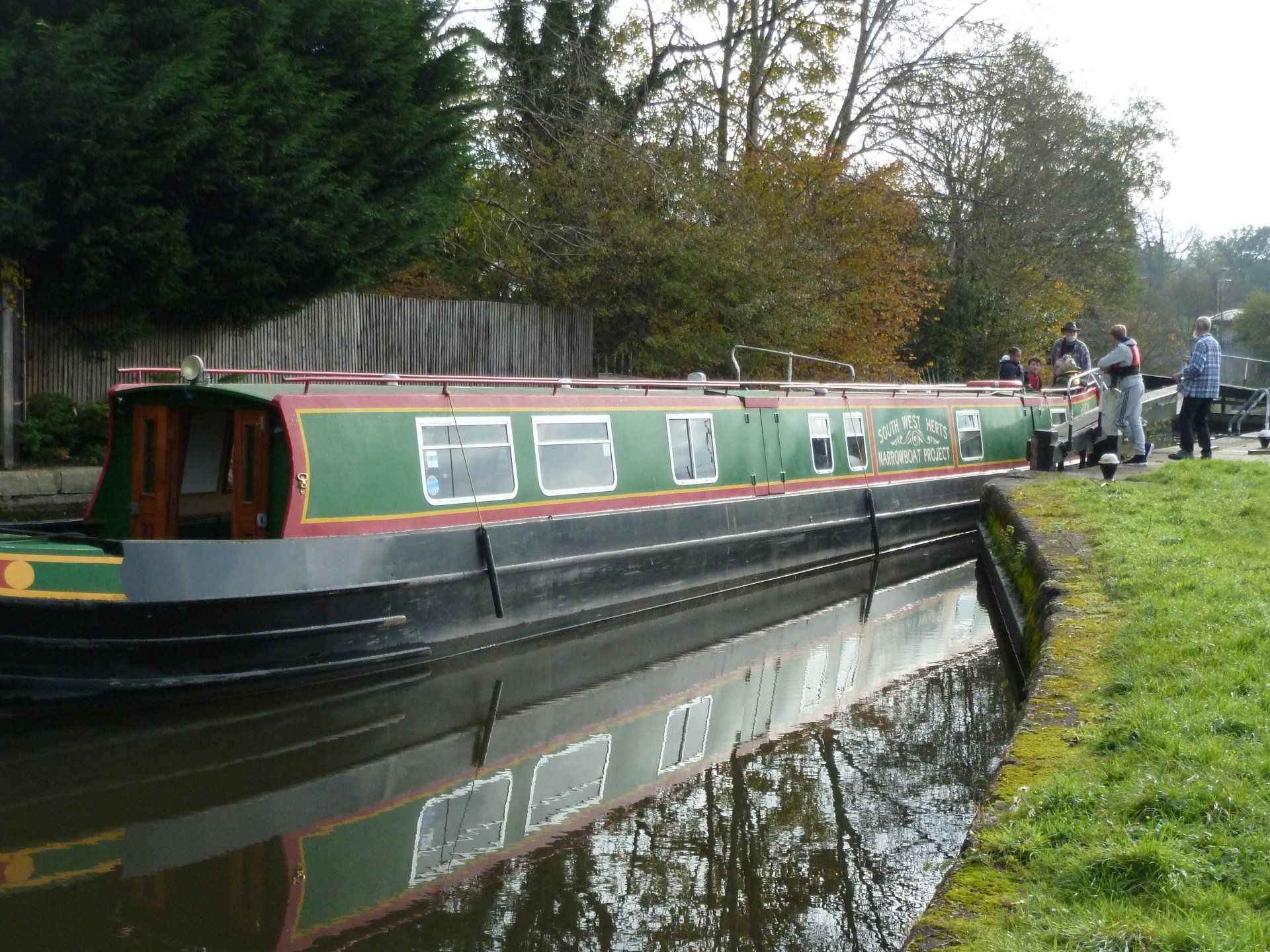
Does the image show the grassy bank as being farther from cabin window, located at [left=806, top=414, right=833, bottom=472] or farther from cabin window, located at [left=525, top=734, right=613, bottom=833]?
cabin window, located at [left=806, top=414, right=833, bottom=472]

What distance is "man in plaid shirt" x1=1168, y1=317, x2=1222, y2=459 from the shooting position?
13.0 metres

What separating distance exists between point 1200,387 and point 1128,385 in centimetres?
88

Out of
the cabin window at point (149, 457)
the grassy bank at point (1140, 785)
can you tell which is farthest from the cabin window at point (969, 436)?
the cabin window at point (149, 457)

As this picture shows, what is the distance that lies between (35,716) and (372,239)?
302 inches

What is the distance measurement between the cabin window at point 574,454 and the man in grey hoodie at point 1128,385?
235 inches

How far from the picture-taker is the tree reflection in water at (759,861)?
4.34 meters

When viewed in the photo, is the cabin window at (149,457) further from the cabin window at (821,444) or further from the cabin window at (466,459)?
the cabin window at (821,444)

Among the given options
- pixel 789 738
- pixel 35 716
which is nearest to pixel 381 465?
pixel 35 716

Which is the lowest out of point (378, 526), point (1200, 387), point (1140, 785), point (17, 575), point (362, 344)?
point (1140, 785)

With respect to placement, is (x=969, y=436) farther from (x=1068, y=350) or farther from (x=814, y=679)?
(x=814, y=679)

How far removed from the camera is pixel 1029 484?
40.1 ft

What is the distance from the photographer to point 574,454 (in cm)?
942

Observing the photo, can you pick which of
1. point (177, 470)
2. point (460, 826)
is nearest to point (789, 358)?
point (177, 470)

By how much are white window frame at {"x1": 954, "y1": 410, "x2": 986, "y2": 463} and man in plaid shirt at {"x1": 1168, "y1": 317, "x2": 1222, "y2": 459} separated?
2181mm
